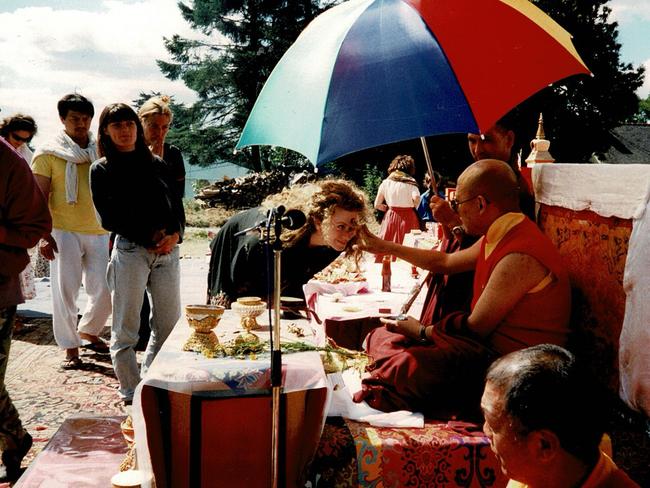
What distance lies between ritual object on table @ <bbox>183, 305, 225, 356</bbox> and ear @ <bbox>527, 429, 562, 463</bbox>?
167cm

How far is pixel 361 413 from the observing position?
2633 mm

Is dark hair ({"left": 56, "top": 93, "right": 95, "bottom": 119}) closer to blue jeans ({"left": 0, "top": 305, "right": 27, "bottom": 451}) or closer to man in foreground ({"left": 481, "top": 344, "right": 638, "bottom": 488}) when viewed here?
blue jeans ({"left": 0, "top": 305, "right": 27, "bottom": 451})

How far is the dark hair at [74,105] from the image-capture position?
4.79 meters

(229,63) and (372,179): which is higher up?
(229,63)

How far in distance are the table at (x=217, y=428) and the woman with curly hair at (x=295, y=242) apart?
1.33 m

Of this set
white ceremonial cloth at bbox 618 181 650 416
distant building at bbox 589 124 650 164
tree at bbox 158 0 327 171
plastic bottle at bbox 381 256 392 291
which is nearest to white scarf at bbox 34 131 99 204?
plastic bottle at bbox 381 256 392 291

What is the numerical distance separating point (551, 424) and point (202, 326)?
5.97ft

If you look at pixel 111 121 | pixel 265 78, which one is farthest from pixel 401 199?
pixel 265 78

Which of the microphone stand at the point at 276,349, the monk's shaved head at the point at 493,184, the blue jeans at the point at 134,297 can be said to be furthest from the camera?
the blue jeans at the point at 134,297

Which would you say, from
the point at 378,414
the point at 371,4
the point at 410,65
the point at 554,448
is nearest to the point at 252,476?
the point at 378,414

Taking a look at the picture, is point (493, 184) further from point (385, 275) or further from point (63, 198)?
point (63, 198)

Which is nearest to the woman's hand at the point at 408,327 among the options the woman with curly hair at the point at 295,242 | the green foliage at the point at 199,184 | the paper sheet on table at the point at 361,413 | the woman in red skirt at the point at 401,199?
the paper sheet on table at the point at 361,413

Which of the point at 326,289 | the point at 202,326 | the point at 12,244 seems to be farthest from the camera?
the point at 326,289

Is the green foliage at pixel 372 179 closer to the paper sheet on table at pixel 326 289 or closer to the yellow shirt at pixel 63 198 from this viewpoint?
the yellow shirt at pixel 63 198
